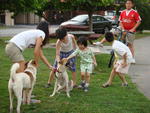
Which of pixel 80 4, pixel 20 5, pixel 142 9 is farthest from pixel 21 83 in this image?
pixel 142 9

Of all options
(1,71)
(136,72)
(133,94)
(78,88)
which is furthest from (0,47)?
(133,94)

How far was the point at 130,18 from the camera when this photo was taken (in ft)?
31.6

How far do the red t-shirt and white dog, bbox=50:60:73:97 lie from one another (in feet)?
12.9

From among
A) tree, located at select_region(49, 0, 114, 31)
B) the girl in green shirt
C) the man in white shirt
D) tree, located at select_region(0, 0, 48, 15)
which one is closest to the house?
tree, located at select_region(49, 0, 114, 31)

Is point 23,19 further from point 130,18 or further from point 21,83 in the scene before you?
point 21,83

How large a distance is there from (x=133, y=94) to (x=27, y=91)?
225cm

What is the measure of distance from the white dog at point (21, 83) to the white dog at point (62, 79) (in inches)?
25.3

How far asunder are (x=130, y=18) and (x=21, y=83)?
17.6ft

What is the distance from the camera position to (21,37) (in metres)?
5.58

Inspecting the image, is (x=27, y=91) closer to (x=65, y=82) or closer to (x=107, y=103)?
(x=65, y=82)

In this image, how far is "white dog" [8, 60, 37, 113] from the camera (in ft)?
16.5

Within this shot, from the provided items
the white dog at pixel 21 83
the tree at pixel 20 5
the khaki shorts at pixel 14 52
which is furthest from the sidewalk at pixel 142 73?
the tree at pixel 20 5

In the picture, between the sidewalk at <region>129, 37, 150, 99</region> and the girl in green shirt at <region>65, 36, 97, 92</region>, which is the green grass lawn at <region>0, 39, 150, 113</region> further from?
the girl in green shirt at <region>65, 36, 97, 92</region>

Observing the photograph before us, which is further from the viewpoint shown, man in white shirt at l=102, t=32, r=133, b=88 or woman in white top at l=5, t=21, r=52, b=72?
man in white shirt at l=102, t=32, r=133, b=88
